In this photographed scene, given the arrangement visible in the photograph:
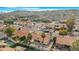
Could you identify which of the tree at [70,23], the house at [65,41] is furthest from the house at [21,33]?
the tree at [70,23]

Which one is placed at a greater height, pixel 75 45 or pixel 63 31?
pixel 63 31

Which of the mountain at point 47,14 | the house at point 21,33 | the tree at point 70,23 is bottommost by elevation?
the house at point 21,33

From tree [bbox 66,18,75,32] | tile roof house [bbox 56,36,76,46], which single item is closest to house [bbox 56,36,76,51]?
tile roof house [bbox 56,36,76,46]

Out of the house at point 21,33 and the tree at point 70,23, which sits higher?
the tree at point 70,23

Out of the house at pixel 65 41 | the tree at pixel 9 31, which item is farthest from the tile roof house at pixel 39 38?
the tree at pixel 9 31

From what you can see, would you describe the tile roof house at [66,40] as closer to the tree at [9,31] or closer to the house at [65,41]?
the house at [65,41]

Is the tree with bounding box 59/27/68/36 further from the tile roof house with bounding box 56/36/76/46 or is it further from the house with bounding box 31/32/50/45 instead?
the house with bounding box 31/32/50/45

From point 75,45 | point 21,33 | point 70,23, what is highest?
point 70,23

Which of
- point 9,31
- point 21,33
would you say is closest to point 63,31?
point 21,33

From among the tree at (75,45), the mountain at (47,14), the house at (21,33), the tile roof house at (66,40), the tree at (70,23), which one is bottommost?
the tree at (75,45)

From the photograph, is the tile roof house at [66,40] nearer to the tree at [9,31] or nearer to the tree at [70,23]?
the tree at [70,23]

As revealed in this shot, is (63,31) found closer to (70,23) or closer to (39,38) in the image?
(70,23)
